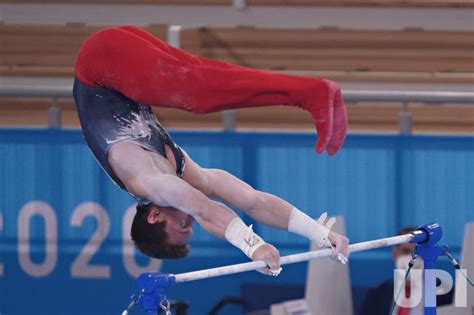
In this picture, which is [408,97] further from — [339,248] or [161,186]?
[161,186]

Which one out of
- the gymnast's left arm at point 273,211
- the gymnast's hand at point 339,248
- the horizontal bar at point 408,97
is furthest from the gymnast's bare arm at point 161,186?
the horizontal bar at point 408,97

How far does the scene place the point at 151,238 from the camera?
4.25 m

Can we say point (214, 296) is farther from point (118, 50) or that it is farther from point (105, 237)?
point (118, 50)

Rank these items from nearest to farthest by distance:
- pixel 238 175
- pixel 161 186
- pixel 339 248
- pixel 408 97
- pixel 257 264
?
pixel 257 264, pixel 161 186, pixel 339 248, pixel 408 97, pixel 238 175

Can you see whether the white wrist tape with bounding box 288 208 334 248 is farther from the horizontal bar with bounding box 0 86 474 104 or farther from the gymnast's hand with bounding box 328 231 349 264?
the horizontal bar with bounding box 0 86 474 104

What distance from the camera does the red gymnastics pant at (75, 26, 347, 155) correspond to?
12.9ft

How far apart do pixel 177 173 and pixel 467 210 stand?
6.90ft

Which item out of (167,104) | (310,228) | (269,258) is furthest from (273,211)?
Answer: (167,104)

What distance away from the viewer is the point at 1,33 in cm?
689

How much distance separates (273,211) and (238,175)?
1692mm

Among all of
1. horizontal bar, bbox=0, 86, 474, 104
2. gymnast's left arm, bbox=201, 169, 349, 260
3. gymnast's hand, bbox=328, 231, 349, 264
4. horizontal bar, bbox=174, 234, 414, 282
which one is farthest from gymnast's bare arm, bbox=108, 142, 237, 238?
horizontal bar, bbox=0, 86, 474, 104

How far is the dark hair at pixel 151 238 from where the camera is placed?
424 centimetres

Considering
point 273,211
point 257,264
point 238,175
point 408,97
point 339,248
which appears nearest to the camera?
point 257,264

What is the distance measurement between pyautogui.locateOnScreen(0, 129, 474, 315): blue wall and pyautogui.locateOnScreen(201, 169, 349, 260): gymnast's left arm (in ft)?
5.11
